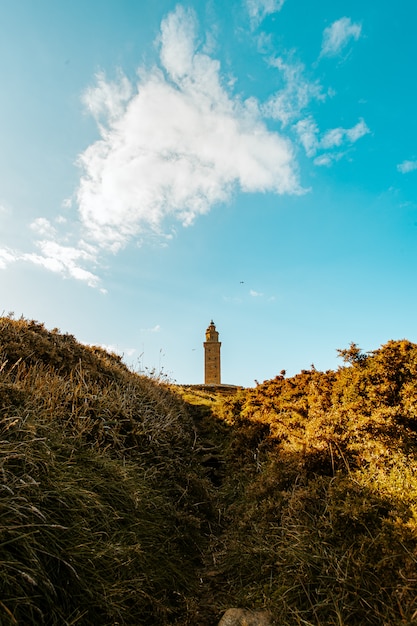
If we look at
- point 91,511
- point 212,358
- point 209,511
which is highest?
point 212,358

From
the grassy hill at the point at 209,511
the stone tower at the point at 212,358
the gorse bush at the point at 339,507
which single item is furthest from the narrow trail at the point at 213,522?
the stone tower at the point at 212,358

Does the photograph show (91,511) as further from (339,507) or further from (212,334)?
(212,334)

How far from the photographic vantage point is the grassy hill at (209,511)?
3053mm

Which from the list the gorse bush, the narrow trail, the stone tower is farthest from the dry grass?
the stone tower

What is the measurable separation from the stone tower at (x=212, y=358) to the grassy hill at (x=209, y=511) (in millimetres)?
19174

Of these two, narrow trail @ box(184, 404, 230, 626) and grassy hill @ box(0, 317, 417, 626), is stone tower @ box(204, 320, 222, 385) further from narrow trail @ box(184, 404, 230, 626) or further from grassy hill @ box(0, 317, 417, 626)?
grassy hill @ box(0, 317, 417, 626)

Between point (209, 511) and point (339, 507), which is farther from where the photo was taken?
point (209, 511)

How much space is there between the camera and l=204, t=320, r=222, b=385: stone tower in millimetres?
26594

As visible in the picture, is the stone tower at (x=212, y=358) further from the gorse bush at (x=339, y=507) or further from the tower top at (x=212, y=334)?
the gorse bush at (x=339, y=507)

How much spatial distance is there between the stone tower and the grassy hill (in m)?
19.2

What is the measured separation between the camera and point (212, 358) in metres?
27.1

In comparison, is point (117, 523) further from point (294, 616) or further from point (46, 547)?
point (294, 616)

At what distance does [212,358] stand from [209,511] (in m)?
21.2

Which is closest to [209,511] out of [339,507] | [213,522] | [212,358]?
[213,522]
